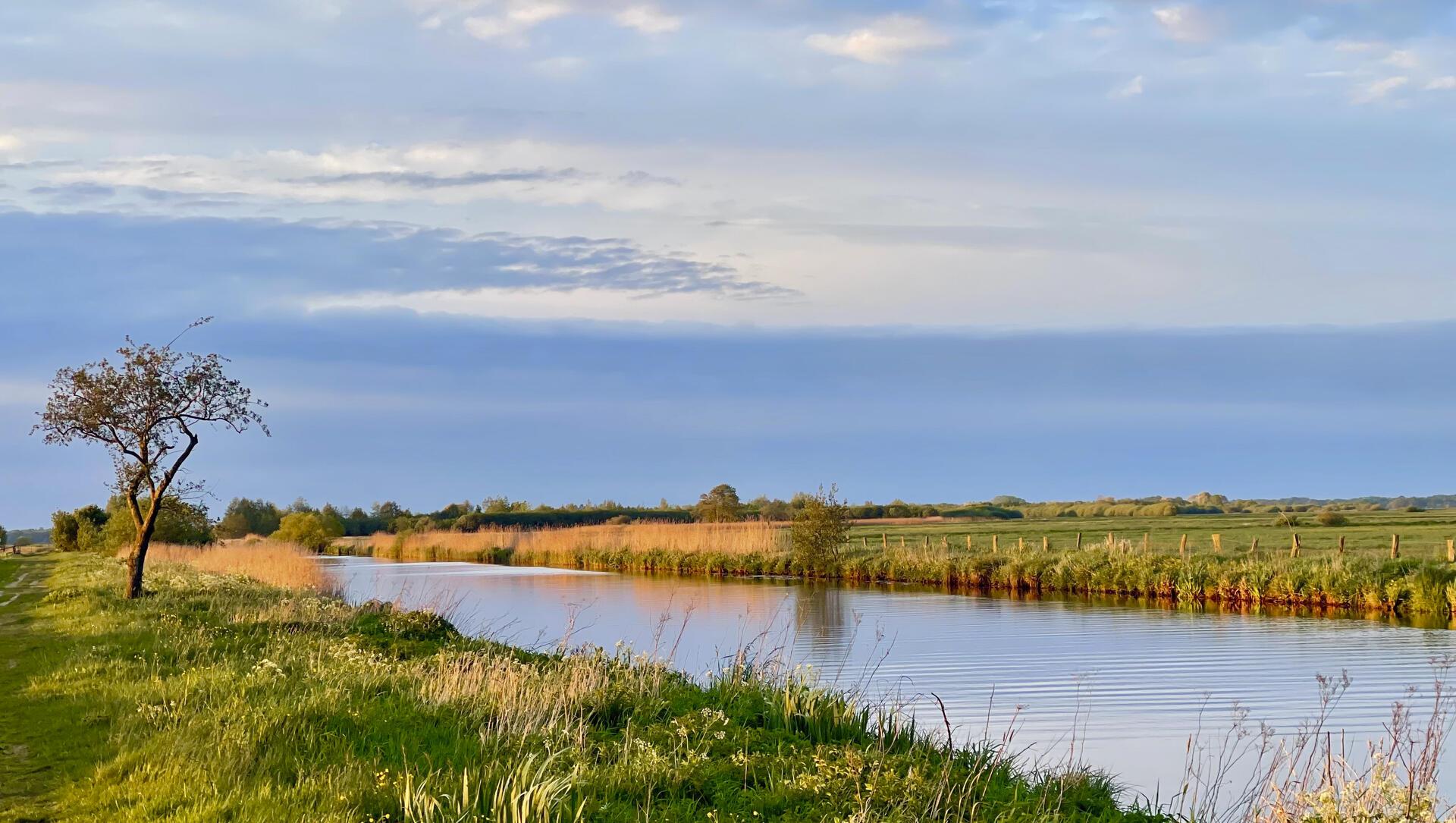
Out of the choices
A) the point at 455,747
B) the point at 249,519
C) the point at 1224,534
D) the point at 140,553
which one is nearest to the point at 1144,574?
the point at 1224,534

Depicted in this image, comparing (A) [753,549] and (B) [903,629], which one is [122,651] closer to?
(B) [903,629]

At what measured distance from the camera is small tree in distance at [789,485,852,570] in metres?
40.7

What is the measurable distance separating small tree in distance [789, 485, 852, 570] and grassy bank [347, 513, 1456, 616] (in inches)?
13.1

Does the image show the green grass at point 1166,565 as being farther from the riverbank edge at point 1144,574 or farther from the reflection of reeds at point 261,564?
the reflection of reeds at point 261,564

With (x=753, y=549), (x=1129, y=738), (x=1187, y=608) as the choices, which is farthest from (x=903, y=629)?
(x=753, y=549)

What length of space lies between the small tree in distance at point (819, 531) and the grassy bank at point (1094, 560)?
13.1 inches

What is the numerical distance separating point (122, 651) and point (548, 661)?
4.72m

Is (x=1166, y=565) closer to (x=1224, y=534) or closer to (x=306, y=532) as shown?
(x=1224, y=534)

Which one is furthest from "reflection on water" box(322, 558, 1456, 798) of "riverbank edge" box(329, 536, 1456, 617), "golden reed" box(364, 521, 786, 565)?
"golden reed" box(364, 521, 786, 565)

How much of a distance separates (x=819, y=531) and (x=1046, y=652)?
20975 millimetres

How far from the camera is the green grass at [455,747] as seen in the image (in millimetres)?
6602

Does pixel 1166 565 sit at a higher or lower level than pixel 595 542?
higher

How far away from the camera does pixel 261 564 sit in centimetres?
3253

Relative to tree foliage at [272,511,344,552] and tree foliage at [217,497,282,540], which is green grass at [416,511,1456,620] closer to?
tree foliage at [272,511,344,552]
